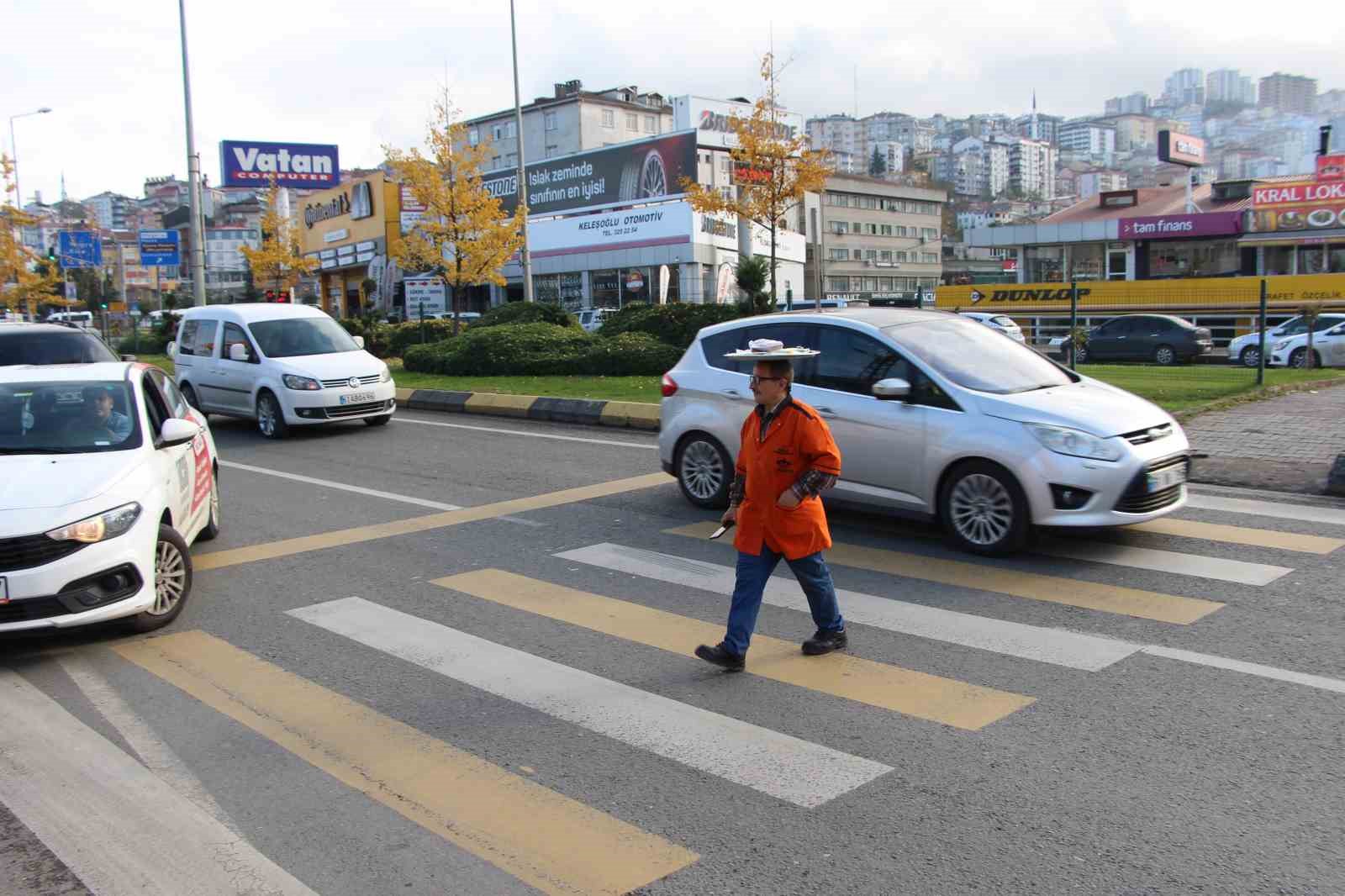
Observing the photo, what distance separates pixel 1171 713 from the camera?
16.0 ft

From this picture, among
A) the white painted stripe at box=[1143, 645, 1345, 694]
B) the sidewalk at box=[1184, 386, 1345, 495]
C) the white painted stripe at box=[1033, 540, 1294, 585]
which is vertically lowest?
the white painted stripe at box=[1143, 645, 1345, 694]

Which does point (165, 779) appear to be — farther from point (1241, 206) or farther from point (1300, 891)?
point (1241, 206)

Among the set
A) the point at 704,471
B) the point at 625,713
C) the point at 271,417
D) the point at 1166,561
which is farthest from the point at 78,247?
the point at 625,713

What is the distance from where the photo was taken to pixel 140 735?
505 cm

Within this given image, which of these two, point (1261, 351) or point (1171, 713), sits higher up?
point (1261, 351)

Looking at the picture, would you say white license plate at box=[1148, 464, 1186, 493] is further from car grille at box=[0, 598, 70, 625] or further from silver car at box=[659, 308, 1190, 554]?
car grille at box=[0, 598, 70, 625]

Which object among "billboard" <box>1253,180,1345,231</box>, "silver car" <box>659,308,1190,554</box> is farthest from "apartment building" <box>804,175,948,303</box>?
"silver car" <box>659,308,1190,554</box>

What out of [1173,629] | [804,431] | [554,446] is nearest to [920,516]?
[1173,629]

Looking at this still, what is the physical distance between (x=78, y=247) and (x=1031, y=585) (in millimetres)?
51484

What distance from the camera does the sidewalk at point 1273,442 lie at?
9.93 meters

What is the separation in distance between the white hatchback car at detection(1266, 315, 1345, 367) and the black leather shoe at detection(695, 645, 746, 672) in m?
22.6

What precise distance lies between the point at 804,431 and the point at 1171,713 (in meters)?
2.05

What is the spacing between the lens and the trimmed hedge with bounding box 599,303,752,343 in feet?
70.0

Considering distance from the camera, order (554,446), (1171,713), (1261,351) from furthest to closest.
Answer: (1261,351), (554,446), (1171,713)
